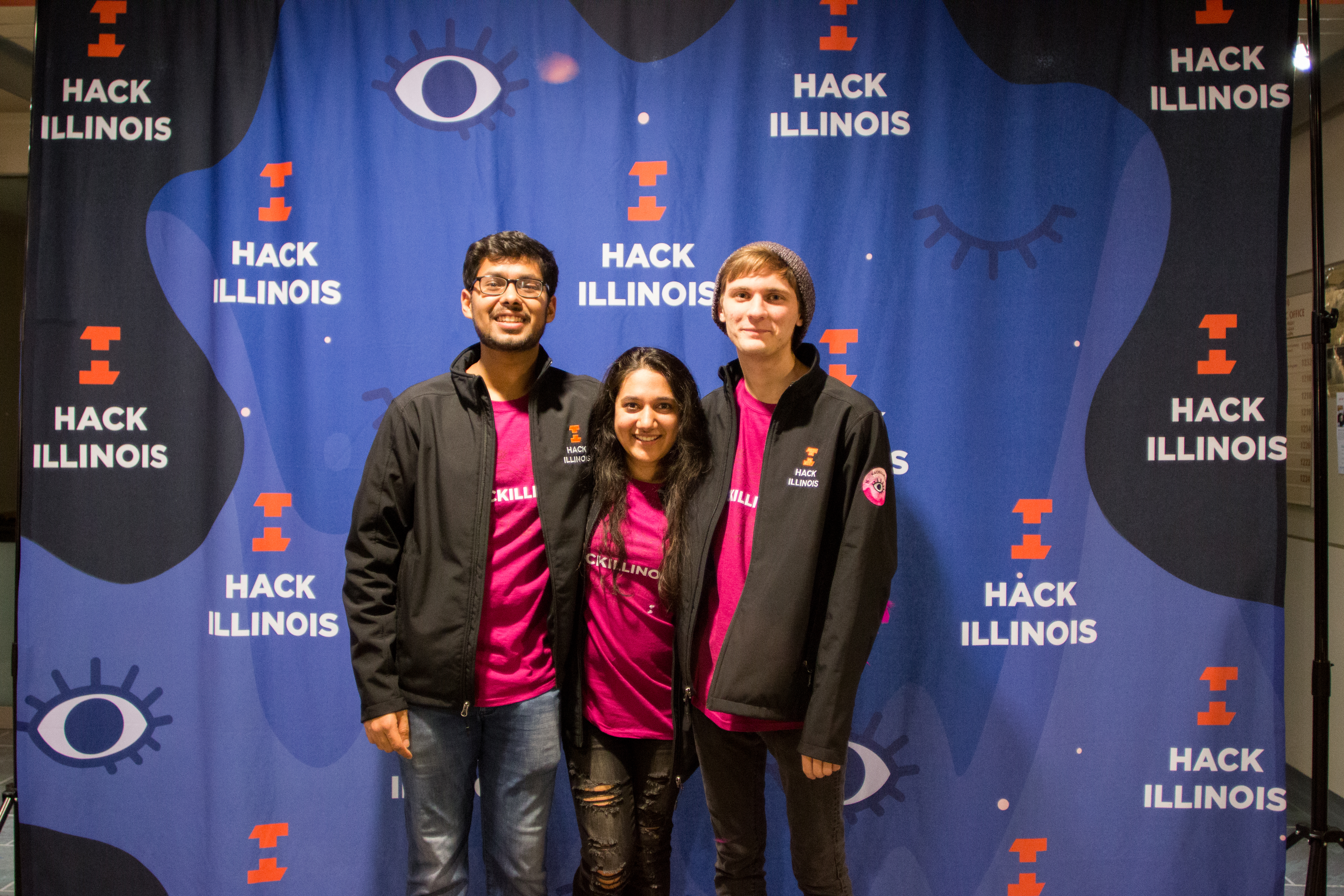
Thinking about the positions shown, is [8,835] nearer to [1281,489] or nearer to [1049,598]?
[1049,598]

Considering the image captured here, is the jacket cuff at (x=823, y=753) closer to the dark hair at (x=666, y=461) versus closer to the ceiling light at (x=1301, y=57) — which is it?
the dark hair at (x=666, y=461)

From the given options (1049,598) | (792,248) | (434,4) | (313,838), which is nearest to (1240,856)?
(1049,598)

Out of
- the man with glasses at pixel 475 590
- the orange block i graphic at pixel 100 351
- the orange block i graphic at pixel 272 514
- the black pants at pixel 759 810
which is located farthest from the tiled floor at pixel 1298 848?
the black pants at pixel 759 810

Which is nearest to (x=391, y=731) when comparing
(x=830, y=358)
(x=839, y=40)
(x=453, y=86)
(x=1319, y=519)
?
(x=830, y=358)

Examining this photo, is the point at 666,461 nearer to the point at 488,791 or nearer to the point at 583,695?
the point at 583,695

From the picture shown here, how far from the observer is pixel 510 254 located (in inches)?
57.6

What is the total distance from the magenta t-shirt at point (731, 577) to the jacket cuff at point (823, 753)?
75 millimetres

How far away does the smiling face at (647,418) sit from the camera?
4.50ft

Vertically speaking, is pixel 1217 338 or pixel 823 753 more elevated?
pixel 1217 338

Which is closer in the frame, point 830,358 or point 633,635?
point 633,635

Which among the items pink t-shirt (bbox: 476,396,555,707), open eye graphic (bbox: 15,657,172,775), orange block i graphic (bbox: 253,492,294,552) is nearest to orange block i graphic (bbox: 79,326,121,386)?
orange block i graphic (bbox: 253,492,294,552)

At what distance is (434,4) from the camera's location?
6.23ft

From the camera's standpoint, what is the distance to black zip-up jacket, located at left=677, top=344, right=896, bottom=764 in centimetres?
130

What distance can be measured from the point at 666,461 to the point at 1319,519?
159 centimetres
